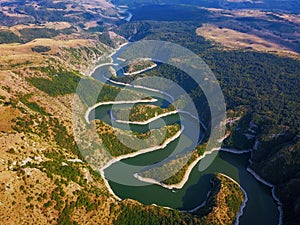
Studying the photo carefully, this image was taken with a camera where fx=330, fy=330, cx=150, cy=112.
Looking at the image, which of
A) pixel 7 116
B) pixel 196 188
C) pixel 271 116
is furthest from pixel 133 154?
pixel 271 116

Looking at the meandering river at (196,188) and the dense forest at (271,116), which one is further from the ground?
the dense forest at (271,116)

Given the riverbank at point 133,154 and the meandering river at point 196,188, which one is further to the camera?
the riverbank at point 133,154

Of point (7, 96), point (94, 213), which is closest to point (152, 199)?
point (94, 213)

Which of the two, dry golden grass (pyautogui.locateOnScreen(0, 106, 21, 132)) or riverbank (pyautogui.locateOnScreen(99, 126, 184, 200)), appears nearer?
dry golden grass (pyautogui.locateOnScreen(0, 106, 21, 132))

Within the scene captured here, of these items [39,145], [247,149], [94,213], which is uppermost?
[39,145]

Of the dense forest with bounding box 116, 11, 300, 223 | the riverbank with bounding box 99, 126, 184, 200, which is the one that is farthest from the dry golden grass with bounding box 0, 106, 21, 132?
the dense forest with bounding box 116, 11, 300, 223

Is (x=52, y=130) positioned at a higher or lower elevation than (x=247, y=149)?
higher

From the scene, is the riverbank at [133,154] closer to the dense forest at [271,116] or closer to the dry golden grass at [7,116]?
the dense forest at [271,116]

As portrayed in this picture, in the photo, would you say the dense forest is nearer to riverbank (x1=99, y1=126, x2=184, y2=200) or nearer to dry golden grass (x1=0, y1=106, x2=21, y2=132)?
riverbank (x1=99, y1=126, x2=184, y2=200)

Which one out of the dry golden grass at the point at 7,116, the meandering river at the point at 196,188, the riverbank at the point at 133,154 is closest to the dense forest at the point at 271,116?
the meandering river at the point at 196,188

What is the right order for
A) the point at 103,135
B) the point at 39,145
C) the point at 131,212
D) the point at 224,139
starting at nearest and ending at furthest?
the point at 131,212, the point at 39,145, the point at 103,135, the point at 224,139

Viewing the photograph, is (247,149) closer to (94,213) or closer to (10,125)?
(94,213)
